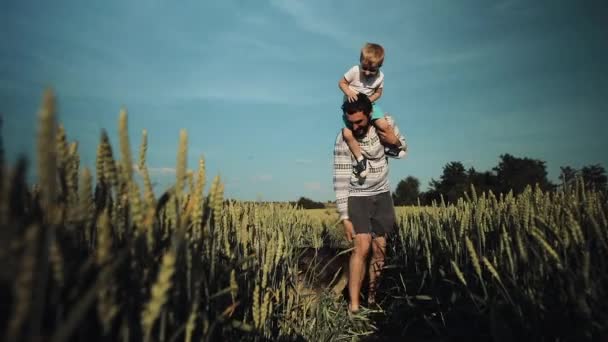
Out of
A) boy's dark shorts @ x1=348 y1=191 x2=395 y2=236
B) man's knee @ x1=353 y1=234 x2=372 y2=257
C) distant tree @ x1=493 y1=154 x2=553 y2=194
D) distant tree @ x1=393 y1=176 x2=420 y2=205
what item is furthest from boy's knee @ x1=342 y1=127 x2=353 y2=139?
distant tree @ x1=393 y1=176 x2=420 y2=205

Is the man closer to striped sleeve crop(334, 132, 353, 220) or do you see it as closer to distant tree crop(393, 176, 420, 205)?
striped sleeve crop(334, 132, 353, 220)

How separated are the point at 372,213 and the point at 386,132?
809mm

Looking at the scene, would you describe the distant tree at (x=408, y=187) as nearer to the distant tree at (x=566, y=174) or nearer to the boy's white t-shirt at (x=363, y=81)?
the boy's white t-shirt at (x=363, y=81)

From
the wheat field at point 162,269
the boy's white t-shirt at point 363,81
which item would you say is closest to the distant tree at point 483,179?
the boy's white t-shirt at point 363,81

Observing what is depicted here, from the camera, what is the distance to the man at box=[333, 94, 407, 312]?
342 cm

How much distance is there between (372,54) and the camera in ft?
14.0

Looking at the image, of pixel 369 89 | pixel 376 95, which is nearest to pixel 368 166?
pixel 376 95

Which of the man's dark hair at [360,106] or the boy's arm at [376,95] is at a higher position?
the boy's arm at [376,95]

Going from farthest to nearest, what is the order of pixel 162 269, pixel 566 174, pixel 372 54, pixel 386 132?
pixel 372 54 < pixel 386 132 < pixel 566 174 < pixel 162 269

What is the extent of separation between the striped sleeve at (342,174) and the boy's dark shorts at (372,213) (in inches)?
3.1

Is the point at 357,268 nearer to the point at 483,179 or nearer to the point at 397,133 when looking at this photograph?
the point at 397,133

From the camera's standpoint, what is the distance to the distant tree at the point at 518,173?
54.2 ft

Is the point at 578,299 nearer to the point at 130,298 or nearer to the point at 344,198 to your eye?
the point at 130,298

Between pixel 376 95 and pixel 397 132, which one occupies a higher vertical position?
pixel 376 95
